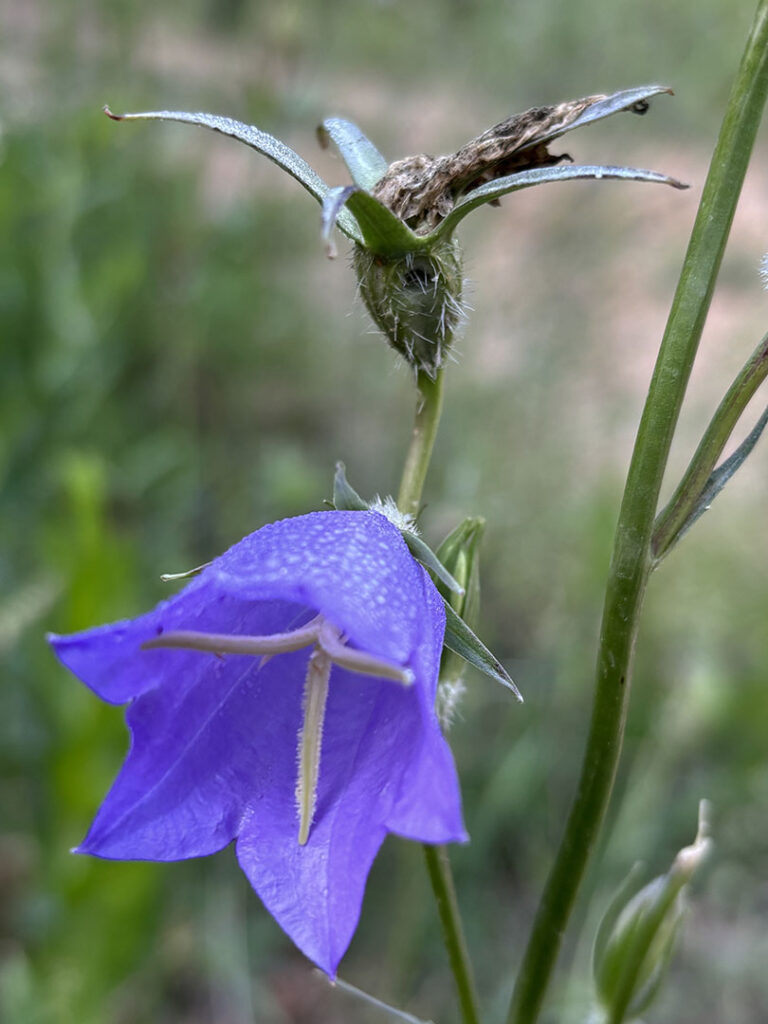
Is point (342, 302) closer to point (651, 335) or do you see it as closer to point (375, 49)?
point (375, 49)

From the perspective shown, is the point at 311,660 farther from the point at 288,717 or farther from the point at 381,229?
the point at 381,229

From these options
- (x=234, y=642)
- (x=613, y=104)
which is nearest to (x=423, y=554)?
(x=234, y=642)

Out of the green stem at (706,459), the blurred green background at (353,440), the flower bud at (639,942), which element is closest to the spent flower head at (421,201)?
the green stem at (706,459)

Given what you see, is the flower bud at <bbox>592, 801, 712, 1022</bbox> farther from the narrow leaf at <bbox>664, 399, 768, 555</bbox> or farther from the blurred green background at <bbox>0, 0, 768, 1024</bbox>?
the blurred green background at <bbox>0, 0, 768, 1024</bbox>

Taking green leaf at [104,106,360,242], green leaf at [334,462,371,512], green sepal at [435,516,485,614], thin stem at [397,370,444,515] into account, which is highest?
green leaf at [104,106,360,242]

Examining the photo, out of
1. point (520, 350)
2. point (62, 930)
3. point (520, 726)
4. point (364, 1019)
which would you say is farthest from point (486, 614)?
point (62, 930)

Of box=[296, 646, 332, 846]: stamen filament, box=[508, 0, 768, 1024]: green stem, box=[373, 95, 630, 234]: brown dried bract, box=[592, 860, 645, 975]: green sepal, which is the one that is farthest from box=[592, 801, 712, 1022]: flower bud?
box=[373, 95, 630, 234]: brown dried bract
